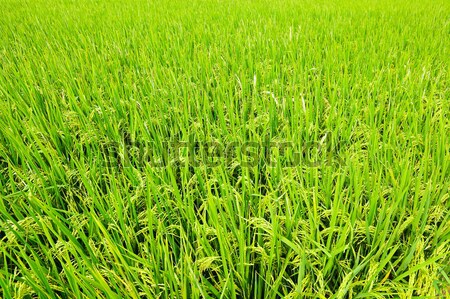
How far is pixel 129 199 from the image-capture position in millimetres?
838

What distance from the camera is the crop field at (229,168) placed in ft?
2.26

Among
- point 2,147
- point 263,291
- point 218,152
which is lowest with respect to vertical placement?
point 263,291

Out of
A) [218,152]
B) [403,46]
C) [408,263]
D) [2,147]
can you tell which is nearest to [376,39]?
[403,46]

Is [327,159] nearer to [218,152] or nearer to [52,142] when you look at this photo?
[218,152]

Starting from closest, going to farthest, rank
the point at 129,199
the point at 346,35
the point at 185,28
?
1. the point at 129,199
2. the point at 346,35
3. the point at 185,28

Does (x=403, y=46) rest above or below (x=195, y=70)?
below

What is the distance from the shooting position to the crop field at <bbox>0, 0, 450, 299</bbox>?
689 millimetres

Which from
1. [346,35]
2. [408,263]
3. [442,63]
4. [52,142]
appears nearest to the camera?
[408,263]

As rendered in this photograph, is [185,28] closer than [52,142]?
No

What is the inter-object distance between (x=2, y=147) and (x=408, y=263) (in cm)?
132

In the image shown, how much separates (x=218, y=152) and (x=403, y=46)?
6.75ft

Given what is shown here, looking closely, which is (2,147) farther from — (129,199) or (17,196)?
(129,199)

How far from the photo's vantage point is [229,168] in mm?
1076

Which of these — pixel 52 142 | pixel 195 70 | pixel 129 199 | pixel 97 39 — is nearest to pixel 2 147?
pixel 52 142
